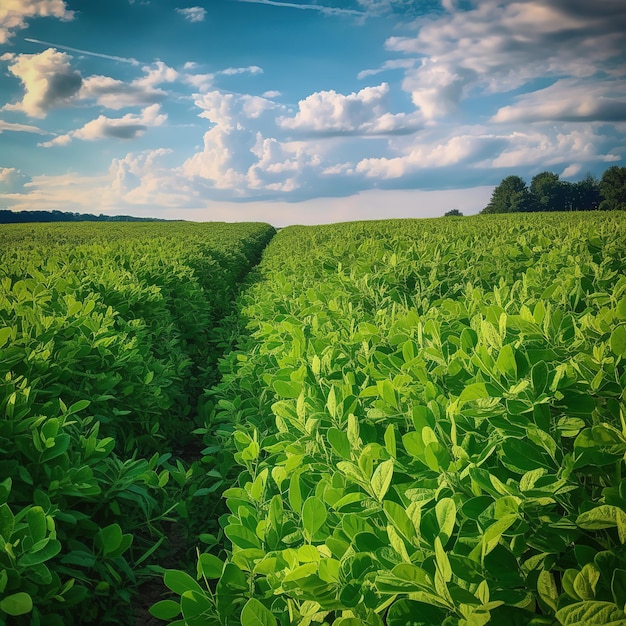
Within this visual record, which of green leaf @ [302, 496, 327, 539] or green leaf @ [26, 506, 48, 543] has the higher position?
green leaf @ [302, 496, 327, 539]

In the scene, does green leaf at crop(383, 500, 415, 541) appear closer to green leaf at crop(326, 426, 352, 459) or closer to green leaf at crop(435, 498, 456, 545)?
green leaf at crop(435, 498, 456, 545)

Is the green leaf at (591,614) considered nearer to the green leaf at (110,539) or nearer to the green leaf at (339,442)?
the green leaf at (339,442)

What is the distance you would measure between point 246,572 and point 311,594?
518 millimetres

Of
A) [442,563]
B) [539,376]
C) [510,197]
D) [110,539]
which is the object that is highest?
[510,197]

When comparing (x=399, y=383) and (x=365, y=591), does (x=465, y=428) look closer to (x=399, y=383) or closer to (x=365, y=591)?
(x=399, y=383)

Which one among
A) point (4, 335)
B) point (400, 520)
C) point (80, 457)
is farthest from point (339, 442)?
point (4, 335)

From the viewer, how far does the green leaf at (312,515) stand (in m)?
1.45

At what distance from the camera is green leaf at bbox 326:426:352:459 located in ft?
5.20

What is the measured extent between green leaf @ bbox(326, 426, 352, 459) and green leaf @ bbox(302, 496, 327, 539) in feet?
0.60

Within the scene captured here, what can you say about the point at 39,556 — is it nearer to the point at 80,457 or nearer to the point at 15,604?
the point at 15,604

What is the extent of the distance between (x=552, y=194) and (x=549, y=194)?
0.54m

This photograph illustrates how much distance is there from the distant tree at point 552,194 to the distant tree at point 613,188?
19.7ft

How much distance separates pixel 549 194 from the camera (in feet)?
295

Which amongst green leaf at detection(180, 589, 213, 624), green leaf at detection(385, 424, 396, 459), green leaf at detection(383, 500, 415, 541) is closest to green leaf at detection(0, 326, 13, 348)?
green leaf at detection(180, 589, 213, 624)
